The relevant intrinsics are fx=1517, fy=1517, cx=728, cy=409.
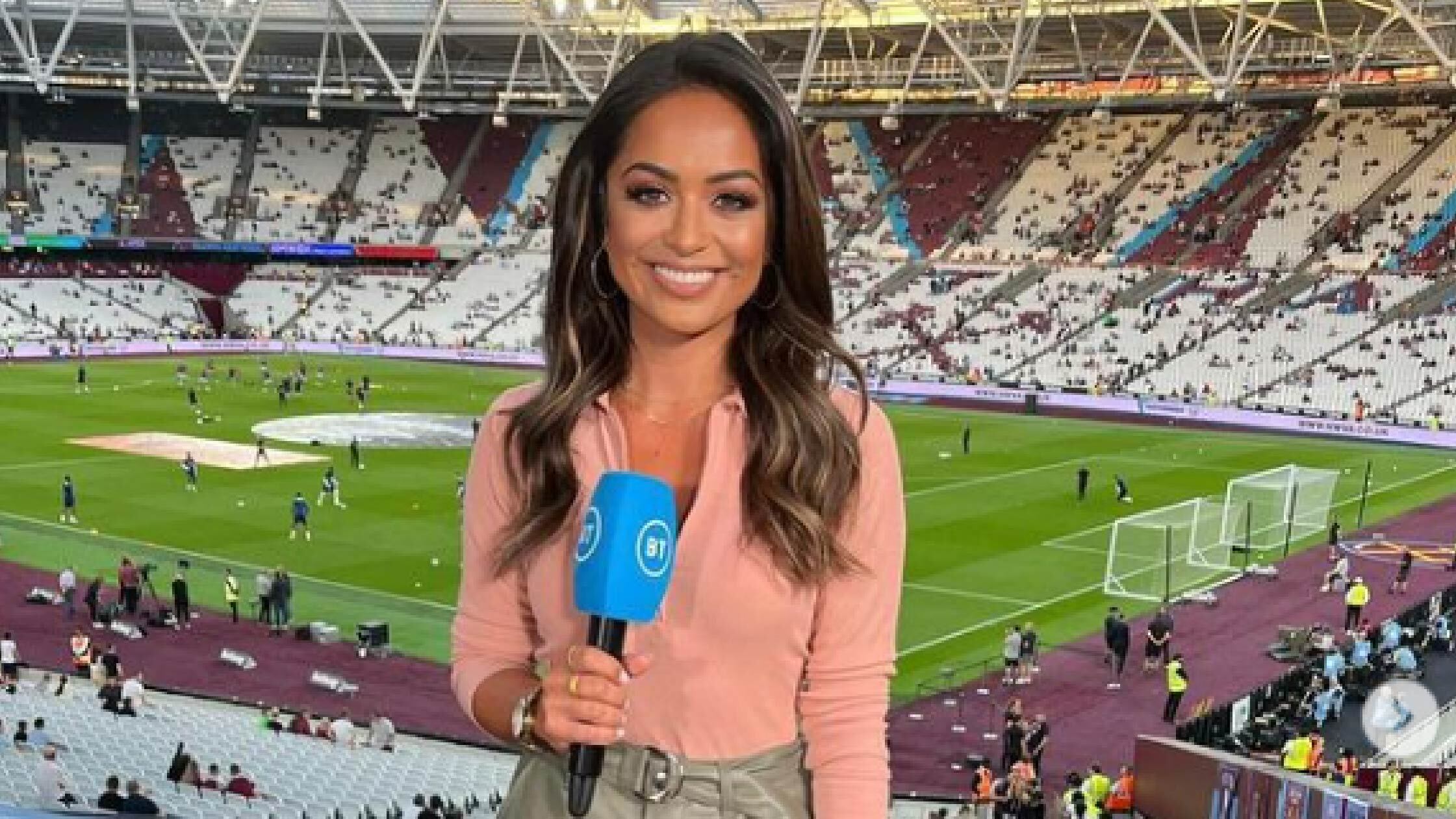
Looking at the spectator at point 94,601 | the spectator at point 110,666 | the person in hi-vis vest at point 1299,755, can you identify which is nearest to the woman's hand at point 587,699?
the person in hi-vis vest at point 1299,755

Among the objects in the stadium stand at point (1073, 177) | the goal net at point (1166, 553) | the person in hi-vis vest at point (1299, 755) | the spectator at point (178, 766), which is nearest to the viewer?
the spectator at point (178, 766)

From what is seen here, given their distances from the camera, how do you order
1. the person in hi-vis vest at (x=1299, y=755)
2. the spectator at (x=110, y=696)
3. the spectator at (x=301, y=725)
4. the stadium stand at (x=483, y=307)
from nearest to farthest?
the person in hi-vis vest at (x=1299, y=755)
the spectator at (x=301, y=725)
the spectator at (x=110, y=696)
the stadium stand at (x=483, y=307)

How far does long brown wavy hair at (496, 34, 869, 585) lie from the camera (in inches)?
109

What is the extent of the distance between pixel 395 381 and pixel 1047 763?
150ft

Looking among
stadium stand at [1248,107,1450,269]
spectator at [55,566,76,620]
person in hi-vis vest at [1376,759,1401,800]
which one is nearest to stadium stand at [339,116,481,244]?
stadium stand at [1248,107,1450,269]

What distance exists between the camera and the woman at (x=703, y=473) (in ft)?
8.99

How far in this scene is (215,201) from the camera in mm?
87500

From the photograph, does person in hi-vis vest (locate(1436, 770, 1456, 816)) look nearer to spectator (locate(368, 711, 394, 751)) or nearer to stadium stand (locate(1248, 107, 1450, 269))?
spectator (locate(368, 711, 394, 751))

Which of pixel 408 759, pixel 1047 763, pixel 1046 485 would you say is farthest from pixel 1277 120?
pixel 408 759

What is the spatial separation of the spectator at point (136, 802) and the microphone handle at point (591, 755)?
9.57m

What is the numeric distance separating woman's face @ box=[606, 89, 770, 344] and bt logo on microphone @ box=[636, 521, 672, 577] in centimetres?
58

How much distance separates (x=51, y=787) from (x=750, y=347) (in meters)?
12.3

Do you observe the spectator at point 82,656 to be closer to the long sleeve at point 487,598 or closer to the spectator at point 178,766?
the spectator at point 178,766

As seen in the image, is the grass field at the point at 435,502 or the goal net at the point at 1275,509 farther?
the goal net at the point at 1275,509
